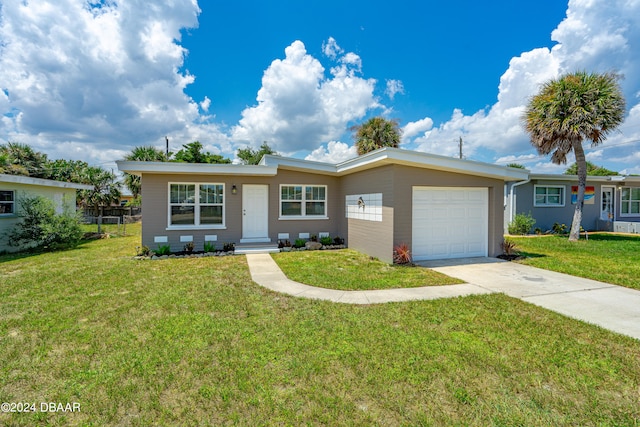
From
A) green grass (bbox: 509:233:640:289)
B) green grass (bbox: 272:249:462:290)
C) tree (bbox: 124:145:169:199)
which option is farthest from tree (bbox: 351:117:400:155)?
tree (bbox: 124:145:169:199)

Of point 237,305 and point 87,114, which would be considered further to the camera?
point 87,114

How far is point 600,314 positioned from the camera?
4.27 meters

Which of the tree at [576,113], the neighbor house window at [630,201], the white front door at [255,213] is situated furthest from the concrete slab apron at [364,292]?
the neighbor house window at [630,201]

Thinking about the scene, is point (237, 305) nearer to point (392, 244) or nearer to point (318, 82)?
point (392, 244)

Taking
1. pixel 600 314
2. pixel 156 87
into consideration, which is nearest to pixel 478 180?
pixel 600 314

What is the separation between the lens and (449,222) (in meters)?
8.71

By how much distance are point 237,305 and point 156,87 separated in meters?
14.1

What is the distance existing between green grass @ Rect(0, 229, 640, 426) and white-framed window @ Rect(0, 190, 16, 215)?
27.3 ft

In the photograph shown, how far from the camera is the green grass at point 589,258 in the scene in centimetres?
655

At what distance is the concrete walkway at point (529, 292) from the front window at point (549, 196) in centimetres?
1019

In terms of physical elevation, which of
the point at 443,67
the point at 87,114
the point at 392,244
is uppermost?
the point at 443,67

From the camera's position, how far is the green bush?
1039cm

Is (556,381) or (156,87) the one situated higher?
(156,87)

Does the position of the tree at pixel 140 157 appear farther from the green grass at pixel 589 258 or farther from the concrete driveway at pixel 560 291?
the green grass at pixel 589 258
